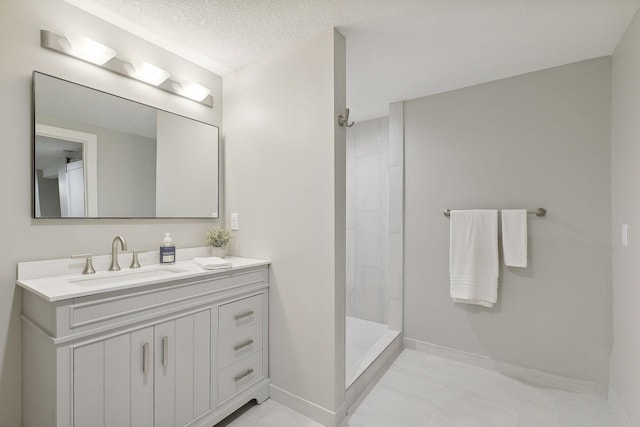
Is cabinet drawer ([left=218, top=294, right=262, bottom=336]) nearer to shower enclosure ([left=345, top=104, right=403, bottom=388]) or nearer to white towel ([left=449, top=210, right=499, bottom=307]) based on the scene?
shower enclosure ([left=345, top=104, right=403, bottom=388])

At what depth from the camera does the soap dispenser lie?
1832 mm

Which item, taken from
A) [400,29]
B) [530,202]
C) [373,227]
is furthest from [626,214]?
[373,227]

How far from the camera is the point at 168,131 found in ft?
6.43

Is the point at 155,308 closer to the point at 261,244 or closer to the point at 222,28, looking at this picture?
the point at 261,244

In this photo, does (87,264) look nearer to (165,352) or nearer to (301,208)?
(165,352)

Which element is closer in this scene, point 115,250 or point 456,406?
point 115,250

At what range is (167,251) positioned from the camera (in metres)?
1.84

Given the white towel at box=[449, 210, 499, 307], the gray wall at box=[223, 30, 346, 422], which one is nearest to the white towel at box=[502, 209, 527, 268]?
the white towel at box=[449, 210, 499, 307]

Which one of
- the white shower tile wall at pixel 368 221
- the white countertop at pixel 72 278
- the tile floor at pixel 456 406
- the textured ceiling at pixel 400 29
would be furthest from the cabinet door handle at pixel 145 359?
the white shower tile wall at pixel 368 221

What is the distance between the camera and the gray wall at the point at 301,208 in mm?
1697

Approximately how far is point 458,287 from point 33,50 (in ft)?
9.81

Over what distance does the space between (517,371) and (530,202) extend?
126cm

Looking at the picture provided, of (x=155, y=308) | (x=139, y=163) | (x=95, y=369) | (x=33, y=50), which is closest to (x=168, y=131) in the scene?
(x=139, y=163)

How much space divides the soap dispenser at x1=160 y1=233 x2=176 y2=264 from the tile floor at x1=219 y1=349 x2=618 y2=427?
1010mm
